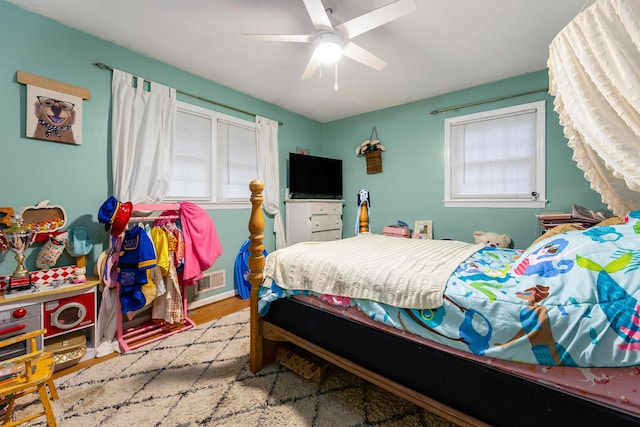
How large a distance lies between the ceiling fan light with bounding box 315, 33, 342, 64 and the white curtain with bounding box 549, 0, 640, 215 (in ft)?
4.49

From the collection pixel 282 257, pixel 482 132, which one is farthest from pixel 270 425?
pixel 482 132

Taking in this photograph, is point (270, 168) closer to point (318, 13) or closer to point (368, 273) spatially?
point (318, 13)

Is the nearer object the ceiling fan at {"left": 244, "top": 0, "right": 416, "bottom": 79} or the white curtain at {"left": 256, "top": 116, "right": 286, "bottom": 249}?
the ceiling fan at {"left": 244, "top": 0, "right": 416, "bottom": 79}

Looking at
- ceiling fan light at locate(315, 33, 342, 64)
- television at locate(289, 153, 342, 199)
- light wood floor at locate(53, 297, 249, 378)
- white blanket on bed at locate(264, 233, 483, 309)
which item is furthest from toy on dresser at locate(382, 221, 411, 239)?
ceiling fan light at locate(315, 33, 342, 64)

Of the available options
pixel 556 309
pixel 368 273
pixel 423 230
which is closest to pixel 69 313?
pixel 368 273

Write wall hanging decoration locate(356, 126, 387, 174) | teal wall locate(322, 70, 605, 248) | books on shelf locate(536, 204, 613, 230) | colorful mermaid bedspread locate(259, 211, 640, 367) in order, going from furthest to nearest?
1. wall hanging decoration locate(356, 126, 387, 174)
2. teal wall locate(322, 70, 605, 248)
3. books on shelf locate(536, 204, 613, 230)
4. colorful mermaid bedspread locate(259, 211, 640, 367)

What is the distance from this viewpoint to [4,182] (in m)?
1.93

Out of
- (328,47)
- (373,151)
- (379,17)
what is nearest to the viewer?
(379,17)

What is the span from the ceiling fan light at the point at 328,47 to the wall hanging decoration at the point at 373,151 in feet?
7.02

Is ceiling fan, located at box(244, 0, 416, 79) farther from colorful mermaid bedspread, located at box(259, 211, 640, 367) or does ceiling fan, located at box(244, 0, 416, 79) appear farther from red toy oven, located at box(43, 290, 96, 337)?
red toy oven, located at box(43, 290, 96, 337)

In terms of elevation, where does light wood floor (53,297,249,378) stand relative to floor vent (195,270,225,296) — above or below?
below

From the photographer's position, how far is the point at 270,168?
3.84 m

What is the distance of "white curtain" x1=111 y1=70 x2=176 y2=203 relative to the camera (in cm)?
245

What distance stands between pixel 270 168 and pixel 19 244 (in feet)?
8.46
